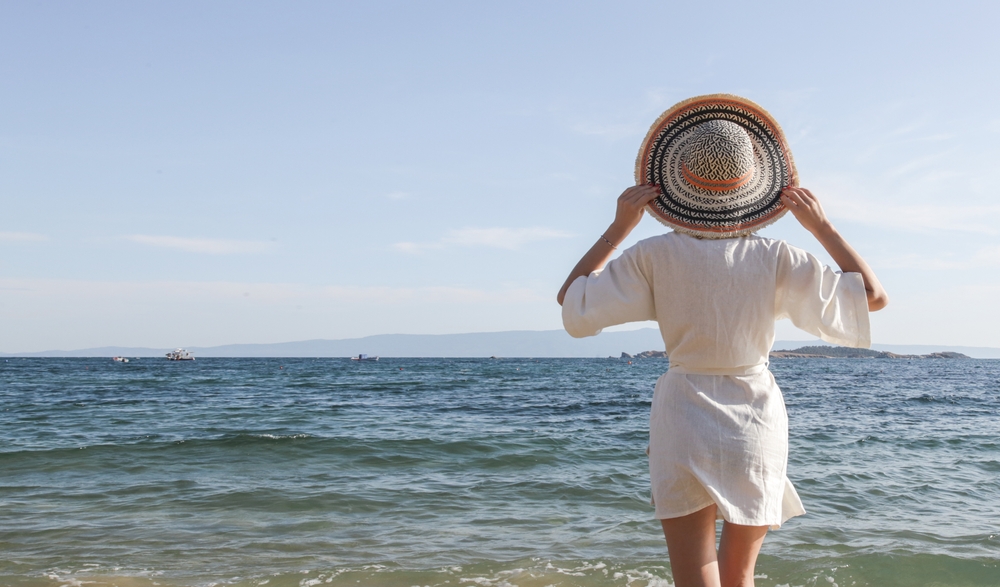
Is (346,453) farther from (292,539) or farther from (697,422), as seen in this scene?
(697,422)

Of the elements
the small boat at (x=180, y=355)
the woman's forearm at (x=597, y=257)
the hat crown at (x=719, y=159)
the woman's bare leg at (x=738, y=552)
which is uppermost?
the hat crown at (x=719, y=159)

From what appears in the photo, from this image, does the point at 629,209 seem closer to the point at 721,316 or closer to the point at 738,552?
the point at 721,316

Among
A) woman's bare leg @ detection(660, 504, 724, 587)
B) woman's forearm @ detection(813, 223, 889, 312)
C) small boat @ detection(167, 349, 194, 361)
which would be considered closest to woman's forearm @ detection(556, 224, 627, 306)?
woman's forearm @ detection(813, 223, 889, 312)

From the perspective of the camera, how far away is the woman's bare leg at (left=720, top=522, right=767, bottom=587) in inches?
77.1

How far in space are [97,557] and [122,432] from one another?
8229mm

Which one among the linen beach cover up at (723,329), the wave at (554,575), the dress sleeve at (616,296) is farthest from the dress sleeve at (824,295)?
the wave at (554,575)

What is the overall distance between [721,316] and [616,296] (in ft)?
0.90

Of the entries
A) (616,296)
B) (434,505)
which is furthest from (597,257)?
(434,505)

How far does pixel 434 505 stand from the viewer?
6711 millimetres

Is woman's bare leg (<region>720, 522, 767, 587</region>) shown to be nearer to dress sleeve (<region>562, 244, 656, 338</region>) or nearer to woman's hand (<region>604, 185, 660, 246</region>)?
dress sleeve (<region>562, 244, 656, 338</region>)

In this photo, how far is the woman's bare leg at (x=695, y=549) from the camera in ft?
6.27

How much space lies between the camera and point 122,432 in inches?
488

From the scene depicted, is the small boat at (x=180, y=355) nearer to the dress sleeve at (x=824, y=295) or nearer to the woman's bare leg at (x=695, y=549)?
the woman's bare leg at (x=695, y=549)

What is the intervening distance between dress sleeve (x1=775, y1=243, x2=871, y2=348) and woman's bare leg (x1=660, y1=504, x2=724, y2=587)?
57cm
